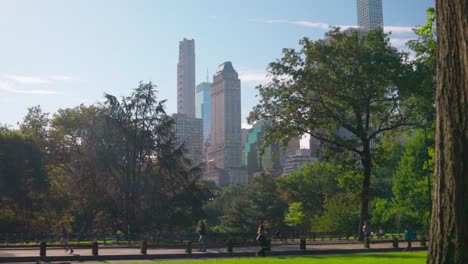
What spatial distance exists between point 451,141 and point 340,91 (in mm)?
37510

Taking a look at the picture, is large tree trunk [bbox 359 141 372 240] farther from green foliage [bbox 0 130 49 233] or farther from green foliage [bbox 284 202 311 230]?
green foliage [bbox 284 202 311 230]

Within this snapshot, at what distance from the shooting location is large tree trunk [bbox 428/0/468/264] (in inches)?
233

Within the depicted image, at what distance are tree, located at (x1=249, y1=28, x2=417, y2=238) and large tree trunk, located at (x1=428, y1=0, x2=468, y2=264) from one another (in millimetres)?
36401

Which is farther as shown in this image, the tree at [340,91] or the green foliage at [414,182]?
the green foliage at [414,182]

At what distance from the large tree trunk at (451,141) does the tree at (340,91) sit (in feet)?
119

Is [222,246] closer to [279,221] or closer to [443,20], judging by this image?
[443,20]

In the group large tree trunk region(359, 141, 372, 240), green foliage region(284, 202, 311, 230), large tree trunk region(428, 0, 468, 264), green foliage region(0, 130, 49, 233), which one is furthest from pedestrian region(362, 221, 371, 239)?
green foliage region(284, 202, 311, 230)

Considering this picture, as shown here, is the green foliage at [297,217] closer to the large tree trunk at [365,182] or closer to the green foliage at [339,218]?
the green foliage at [339,218]

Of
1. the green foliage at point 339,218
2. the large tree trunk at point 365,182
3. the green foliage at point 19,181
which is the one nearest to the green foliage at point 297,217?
the green foliage at point 339,218

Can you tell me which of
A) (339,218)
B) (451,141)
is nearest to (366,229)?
(339,218)

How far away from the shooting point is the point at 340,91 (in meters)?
42.9

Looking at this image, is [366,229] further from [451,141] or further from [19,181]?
[451,141]

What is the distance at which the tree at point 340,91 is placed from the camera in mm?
42062

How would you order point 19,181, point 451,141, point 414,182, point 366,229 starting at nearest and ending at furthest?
point 451,141 < point 366,229 < point 19,181 < point 414,182
